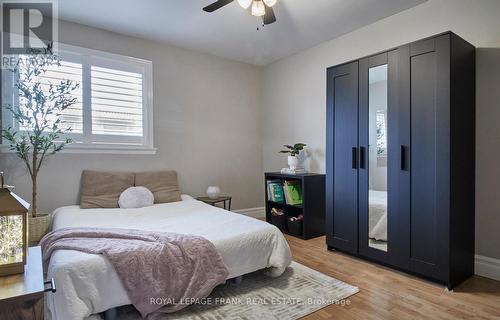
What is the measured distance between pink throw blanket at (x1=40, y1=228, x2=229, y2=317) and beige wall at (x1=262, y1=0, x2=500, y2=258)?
235 cm

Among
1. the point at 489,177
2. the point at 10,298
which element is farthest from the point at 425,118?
the point at 10,298

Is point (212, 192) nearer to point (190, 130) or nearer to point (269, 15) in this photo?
point (190, 130)

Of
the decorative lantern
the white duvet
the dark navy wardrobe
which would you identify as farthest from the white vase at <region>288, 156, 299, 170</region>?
the decorative lantern

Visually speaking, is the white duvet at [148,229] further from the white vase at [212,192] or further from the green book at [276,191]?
the green book at [276,191]

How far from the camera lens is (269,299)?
2084 millimetres

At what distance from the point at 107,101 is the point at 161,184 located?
4.04 ft

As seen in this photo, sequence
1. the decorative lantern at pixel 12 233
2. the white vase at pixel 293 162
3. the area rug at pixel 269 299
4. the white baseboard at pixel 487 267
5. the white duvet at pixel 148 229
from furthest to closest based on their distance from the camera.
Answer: the white vase at pixel 293 162
the white baseboard at pixel 487 267
the area rug at pixel 269 299
the white duvet at pixel 148 229
the decorative lantern at pixel 12 233

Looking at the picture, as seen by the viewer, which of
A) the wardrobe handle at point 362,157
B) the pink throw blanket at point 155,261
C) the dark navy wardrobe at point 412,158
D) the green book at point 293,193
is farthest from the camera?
the green book at point 293,193

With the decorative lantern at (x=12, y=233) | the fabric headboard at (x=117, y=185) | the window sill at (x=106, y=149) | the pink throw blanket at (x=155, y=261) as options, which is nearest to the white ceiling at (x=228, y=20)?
the window sill at (x=106, y=149)

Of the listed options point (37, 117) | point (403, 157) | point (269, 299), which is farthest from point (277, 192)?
point (37, 117)

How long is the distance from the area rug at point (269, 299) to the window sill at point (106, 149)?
2.06 m

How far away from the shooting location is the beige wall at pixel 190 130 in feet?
10.6

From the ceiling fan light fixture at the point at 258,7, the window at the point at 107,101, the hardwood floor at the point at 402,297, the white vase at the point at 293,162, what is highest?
the ceiling fan light fixture at the point at 258,7

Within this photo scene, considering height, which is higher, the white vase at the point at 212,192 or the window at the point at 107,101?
the window at the point at 107,101
